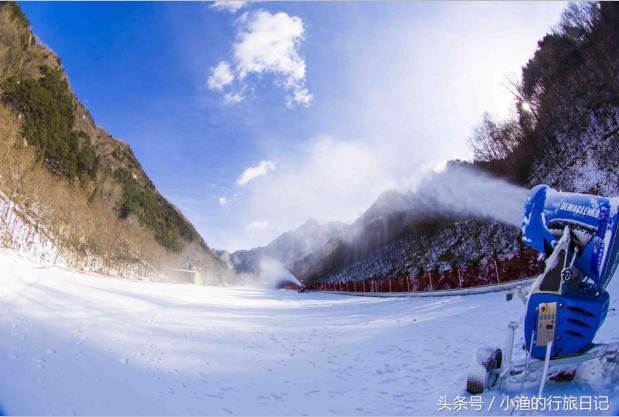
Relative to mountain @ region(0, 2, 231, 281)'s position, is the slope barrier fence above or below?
below

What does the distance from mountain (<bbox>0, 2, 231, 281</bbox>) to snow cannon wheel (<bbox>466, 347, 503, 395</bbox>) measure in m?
37.9

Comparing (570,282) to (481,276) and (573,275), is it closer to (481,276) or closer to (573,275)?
(573,275)

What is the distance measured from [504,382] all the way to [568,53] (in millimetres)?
42923

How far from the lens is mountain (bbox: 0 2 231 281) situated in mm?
36844

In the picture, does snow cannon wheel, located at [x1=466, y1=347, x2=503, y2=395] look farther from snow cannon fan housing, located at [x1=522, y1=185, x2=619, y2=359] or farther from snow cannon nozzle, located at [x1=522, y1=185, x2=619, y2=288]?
snow cannon nozzle, located at [x1=522, y1=185, x2=619, y2=288]

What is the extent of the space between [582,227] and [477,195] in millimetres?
33844

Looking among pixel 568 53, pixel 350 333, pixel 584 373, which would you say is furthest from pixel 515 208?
pixel 568 53

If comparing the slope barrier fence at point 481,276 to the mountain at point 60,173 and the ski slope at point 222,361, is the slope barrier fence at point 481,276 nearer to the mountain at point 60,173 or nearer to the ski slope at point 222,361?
the ski slope at point 222,361

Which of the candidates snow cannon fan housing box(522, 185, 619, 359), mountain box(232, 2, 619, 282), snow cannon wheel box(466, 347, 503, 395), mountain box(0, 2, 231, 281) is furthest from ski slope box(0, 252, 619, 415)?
mountain box(0, 2, 231, 281)

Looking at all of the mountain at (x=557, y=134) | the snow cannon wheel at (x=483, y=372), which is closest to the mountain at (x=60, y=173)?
the snow cannon wheel at (x=483, y=372)

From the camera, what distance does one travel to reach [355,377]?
6.19 m

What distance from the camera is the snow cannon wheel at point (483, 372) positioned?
471 centimetres

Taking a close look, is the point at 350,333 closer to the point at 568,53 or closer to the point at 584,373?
the point at 584,373

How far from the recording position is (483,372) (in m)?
4.70
